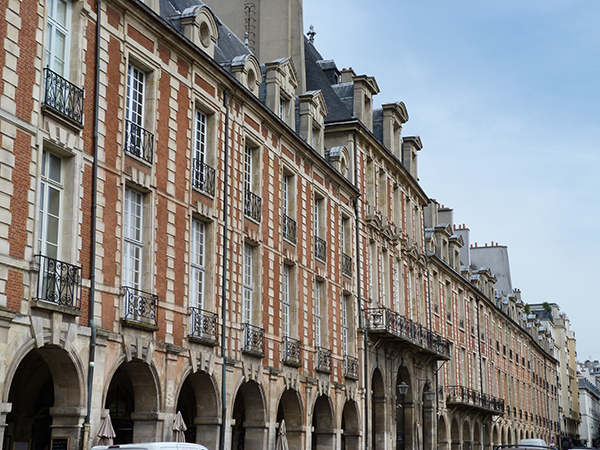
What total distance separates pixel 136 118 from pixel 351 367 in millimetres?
12821

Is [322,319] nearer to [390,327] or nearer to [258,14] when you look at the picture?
[390,327]

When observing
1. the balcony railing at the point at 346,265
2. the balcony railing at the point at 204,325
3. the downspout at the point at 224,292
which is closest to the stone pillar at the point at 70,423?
the balcony railing at the point at 204,325

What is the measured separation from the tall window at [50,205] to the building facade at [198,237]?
3 cm

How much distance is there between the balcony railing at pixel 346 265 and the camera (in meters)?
27.4

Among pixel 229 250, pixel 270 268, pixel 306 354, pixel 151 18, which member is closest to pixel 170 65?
pixel 151 18

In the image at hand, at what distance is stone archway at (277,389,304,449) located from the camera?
74.1ft

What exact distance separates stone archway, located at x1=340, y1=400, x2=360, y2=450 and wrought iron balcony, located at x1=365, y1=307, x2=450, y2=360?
8.46ft

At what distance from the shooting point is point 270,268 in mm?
21656

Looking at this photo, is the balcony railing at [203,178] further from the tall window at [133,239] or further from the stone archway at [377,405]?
the stone archway at [377,405]

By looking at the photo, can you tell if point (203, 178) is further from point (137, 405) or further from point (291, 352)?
point (291, 352)

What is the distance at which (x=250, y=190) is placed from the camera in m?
21.4

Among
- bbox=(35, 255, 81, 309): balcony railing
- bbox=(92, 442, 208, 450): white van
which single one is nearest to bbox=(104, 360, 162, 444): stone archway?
bbox=(35, 255, 81, 309): balcony railing

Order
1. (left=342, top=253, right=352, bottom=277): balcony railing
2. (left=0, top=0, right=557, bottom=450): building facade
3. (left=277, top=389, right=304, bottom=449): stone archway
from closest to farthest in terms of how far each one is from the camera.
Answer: (left=0, top=0, right=557, bottom=450): building facade
(left=277, top=389, right=304, bottom=449): stone archway
(left=342, top=253, right=352, bottom=277): balcony railing

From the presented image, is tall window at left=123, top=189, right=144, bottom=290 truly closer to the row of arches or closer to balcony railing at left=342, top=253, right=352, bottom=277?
the row of arches
